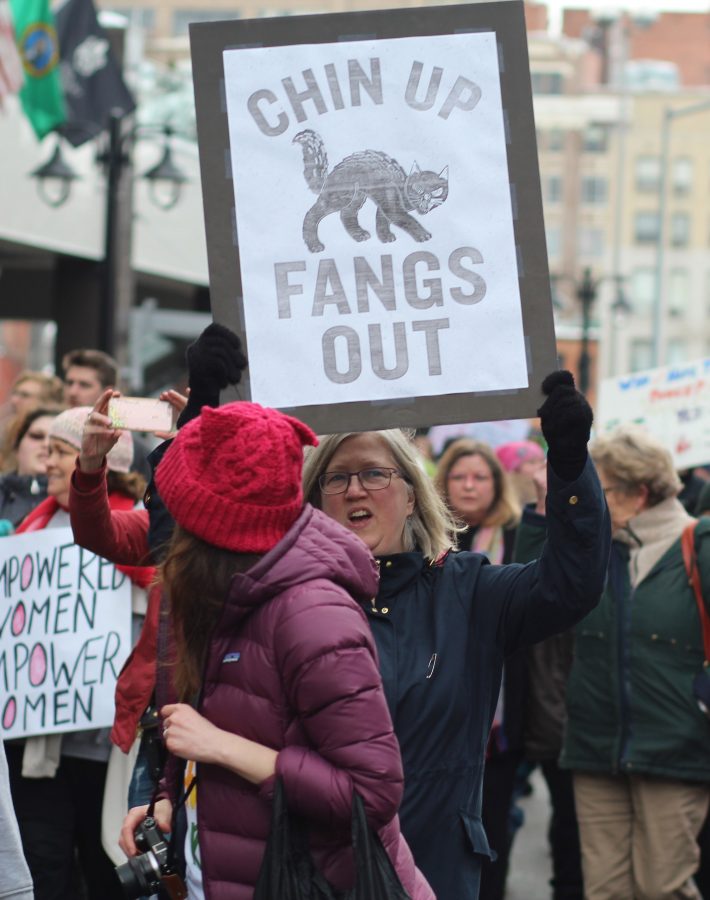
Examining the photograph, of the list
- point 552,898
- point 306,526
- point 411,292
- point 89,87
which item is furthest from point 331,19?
point 89,87

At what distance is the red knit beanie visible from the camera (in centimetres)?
291

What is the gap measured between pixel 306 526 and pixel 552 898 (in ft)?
15.5

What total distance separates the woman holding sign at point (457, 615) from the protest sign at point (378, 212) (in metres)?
0.25

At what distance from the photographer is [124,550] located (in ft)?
15.8

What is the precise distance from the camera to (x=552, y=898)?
23.7 feet

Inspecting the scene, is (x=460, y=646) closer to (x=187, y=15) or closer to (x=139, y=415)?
(x=139, y=415)

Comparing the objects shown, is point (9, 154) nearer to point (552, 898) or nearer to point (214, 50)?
point (552, 898)

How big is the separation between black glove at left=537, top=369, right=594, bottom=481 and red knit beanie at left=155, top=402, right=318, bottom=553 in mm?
692

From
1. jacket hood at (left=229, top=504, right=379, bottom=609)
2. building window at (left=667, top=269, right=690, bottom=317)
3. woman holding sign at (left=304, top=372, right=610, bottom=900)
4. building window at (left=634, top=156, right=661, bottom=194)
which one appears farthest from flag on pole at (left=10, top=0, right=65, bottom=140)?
building window at (left=634, top=156, right=661, bottom=194)

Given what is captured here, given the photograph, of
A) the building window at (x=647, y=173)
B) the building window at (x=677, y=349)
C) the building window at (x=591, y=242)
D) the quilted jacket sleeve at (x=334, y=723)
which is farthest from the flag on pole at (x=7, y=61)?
the building window at (x=591, y=242)

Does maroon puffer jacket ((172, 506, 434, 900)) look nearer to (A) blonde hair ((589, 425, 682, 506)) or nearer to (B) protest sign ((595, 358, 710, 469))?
(A) blonde hair ((589, 425, 682, 506))

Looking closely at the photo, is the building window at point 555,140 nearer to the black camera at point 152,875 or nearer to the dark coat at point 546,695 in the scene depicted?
the dark coat at point 546,695

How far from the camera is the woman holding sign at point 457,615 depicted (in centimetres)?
349

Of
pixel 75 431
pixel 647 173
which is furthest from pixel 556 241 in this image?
pixel 75 431
